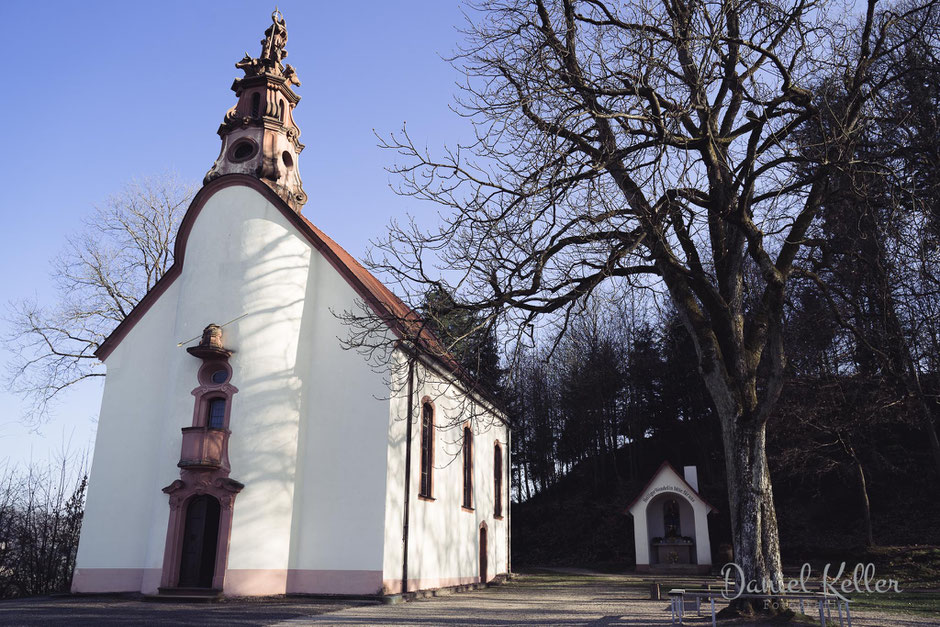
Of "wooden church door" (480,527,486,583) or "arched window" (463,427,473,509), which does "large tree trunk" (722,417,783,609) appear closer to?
"arched window" (463,427,473,509)

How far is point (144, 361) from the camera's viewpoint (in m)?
20.0

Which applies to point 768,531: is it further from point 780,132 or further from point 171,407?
point 171,407

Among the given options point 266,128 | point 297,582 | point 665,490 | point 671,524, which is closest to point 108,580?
point 297,582

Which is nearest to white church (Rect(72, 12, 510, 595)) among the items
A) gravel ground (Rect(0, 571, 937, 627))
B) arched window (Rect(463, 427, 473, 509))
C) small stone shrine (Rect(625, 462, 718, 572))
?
gravel ground (Rect(0, 571, 937, 627))

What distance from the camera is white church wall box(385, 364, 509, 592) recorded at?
17.0m

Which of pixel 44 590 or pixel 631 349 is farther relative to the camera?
pixel 631 349

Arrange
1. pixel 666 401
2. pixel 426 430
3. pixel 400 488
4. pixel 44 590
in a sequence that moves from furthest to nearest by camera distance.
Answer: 1. pixel 666 401
2. pixel 44 590
3. pixel 426 430
4. pixel 400 488

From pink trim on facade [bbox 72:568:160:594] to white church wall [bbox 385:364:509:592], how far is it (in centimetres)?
702

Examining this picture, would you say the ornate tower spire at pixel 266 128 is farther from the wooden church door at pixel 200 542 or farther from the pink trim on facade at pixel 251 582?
the pink trim on facade at pixel 251 582

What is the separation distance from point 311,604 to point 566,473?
125ft

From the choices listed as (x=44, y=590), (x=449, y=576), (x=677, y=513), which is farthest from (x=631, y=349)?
(x=44, y=590)

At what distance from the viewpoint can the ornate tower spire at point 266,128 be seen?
66.2ft

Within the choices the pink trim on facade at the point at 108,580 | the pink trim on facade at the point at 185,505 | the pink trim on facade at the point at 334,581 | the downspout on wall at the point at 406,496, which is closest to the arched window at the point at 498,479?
the downspout on wall at the point at 406,496

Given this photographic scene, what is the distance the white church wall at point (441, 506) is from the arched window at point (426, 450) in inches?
11.2
